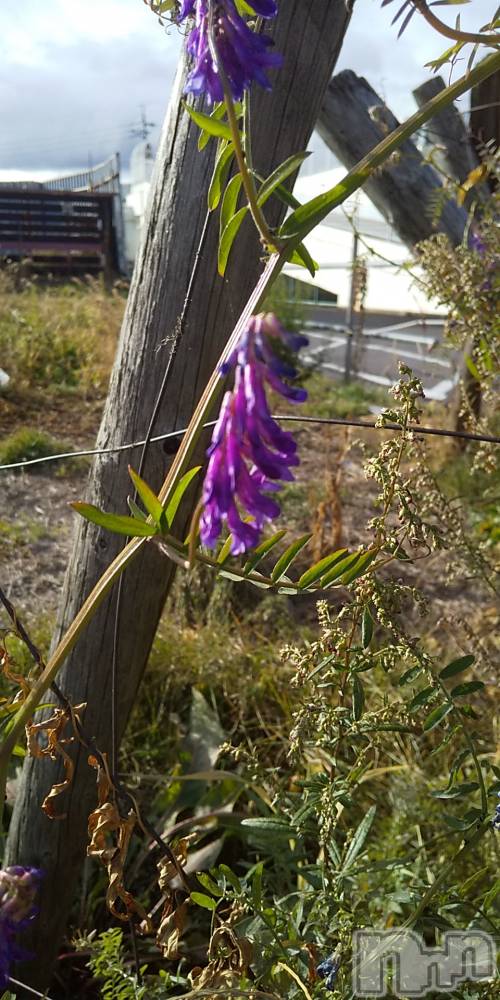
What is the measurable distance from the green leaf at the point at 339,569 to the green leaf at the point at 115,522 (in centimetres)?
19

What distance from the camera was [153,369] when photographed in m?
1.39

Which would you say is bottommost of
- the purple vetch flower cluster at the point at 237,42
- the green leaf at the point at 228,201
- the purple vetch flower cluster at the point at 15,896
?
the purple vetch flower cluster at the point at 15,896

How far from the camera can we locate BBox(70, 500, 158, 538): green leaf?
0.60m

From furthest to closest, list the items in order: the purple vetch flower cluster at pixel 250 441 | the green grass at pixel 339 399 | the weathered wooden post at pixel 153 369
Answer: the green grass at pixel 339 399
the weathered wooden post at pixel 153 369
the purple vetch flower cluster at pixel 250 441

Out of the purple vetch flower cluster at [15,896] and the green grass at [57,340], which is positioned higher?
the green grass at [57,340]

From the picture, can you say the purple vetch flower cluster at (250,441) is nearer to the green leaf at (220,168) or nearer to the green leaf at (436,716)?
the green leaf at (220,168)

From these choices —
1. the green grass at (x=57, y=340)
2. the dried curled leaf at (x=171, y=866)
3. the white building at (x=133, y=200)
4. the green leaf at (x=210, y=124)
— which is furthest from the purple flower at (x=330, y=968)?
the white building at (x=133, y=200)

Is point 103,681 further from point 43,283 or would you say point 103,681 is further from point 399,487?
point 43,283

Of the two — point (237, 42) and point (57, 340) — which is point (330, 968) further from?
point (57, 340)

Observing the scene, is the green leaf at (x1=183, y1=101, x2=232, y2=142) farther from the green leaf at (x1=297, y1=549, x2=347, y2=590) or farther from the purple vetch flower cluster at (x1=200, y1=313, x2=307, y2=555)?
the green leaf at (x1=297, y1=549, x2=347, y2=590)

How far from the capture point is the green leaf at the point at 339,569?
741mm

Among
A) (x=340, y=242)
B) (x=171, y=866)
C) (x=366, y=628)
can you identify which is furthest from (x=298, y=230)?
(x=340, y=242)

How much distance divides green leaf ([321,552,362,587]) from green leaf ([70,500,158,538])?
0.61 feet

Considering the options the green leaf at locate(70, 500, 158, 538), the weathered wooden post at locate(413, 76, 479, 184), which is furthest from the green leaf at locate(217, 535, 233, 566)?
the weathered wooden post at locate(413, 76, 479, 184)
